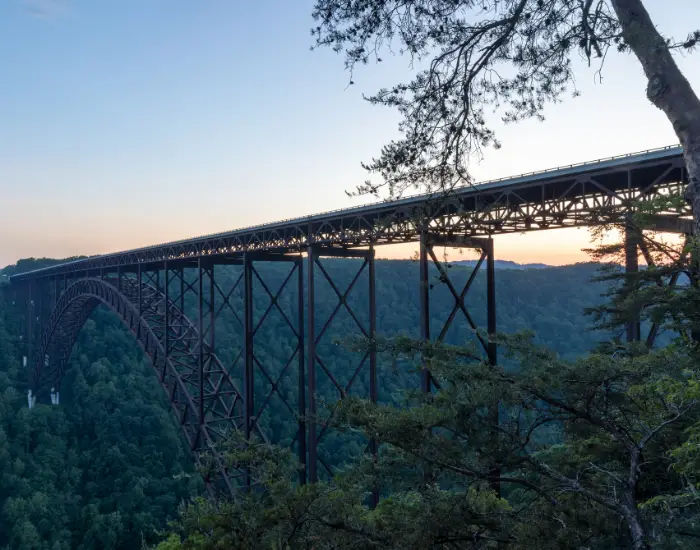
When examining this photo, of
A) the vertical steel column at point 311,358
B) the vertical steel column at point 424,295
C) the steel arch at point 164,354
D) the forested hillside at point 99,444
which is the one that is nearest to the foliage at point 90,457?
the forested hillside at point 99,444

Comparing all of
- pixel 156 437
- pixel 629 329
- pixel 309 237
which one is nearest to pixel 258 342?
pixel 156 437

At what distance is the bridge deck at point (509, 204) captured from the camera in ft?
27.0

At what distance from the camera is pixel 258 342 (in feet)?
185

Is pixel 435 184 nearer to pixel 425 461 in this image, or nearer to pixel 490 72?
pixel 490 72

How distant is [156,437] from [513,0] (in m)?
39.6

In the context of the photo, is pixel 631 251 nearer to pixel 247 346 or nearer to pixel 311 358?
pixel 311 358

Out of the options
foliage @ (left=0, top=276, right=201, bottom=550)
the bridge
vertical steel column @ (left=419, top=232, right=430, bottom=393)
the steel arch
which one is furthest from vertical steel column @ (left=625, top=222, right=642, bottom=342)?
foliage @ (left=0, top=276, right=201, bottom=550)

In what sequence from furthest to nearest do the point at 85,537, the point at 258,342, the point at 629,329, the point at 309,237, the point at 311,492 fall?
the point at 258,342
the point at 85,537
the point at 309,237
the point at 629,329
the point at 311,492

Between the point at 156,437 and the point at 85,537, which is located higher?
the point at 156,437

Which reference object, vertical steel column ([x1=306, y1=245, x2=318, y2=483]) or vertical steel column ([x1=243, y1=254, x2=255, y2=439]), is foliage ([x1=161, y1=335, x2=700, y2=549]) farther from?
vertical steel column ([x1=243, y1=254, x2=255, y2=439])

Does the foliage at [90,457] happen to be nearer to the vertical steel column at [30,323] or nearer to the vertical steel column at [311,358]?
the vertical steel column at [30,323]

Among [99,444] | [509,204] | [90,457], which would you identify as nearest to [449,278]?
[509,204]

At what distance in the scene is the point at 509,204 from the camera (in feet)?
33.5

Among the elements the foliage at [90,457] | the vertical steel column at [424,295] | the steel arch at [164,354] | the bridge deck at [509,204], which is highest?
the bridge deck at [509,204]
